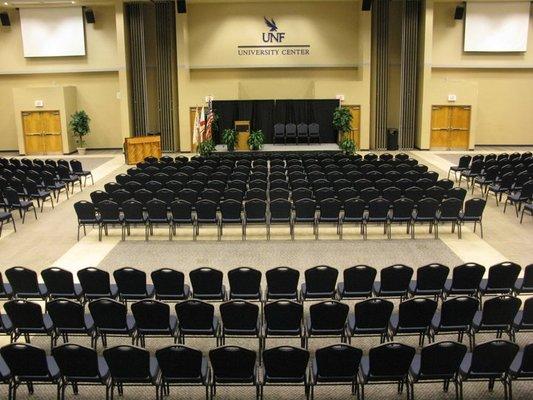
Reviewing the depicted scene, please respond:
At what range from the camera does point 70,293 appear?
32.3 feet

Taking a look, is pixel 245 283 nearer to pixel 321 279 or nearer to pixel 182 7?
pixel 321 279

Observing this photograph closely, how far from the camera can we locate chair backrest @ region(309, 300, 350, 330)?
8.20 m

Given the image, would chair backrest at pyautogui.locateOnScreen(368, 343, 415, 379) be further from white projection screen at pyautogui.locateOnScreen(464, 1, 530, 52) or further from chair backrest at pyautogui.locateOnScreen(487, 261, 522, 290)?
white projection screen at pyautogui.locateOnScreen(464, 1, 530, 52)

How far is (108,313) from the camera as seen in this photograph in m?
8.45

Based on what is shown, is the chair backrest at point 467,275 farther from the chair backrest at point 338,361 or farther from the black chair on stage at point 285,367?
the black chair on stage at point 285,367

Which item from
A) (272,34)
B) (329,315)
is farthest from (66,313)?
(272,34)

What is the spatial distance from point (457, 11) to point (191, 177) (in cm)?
1757

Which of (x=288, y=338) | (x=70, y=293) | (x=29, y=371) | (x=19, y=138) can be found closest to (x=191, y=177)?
(x=70, y=293)

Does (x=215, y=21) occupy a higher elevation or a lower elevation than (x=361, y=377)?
higher

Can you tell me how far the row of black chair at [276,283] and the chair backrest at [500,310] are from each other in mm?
1299

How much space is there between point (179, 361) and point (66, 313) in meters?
2.28

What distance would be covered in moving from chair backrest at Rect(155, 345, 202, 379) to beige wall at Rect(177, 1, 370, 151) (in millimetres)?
22010

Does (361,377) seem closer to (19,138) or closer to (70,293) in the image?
(70,293)

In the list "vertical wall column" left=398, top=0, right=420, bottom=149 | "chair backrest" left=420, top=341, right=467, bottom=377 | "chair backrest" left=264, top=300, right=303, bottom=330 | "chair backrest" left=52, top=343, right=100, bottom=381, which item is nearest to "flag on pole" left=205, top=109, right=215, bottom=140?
"vertical wall column" left=398, top=0, right=420, bottom=149
